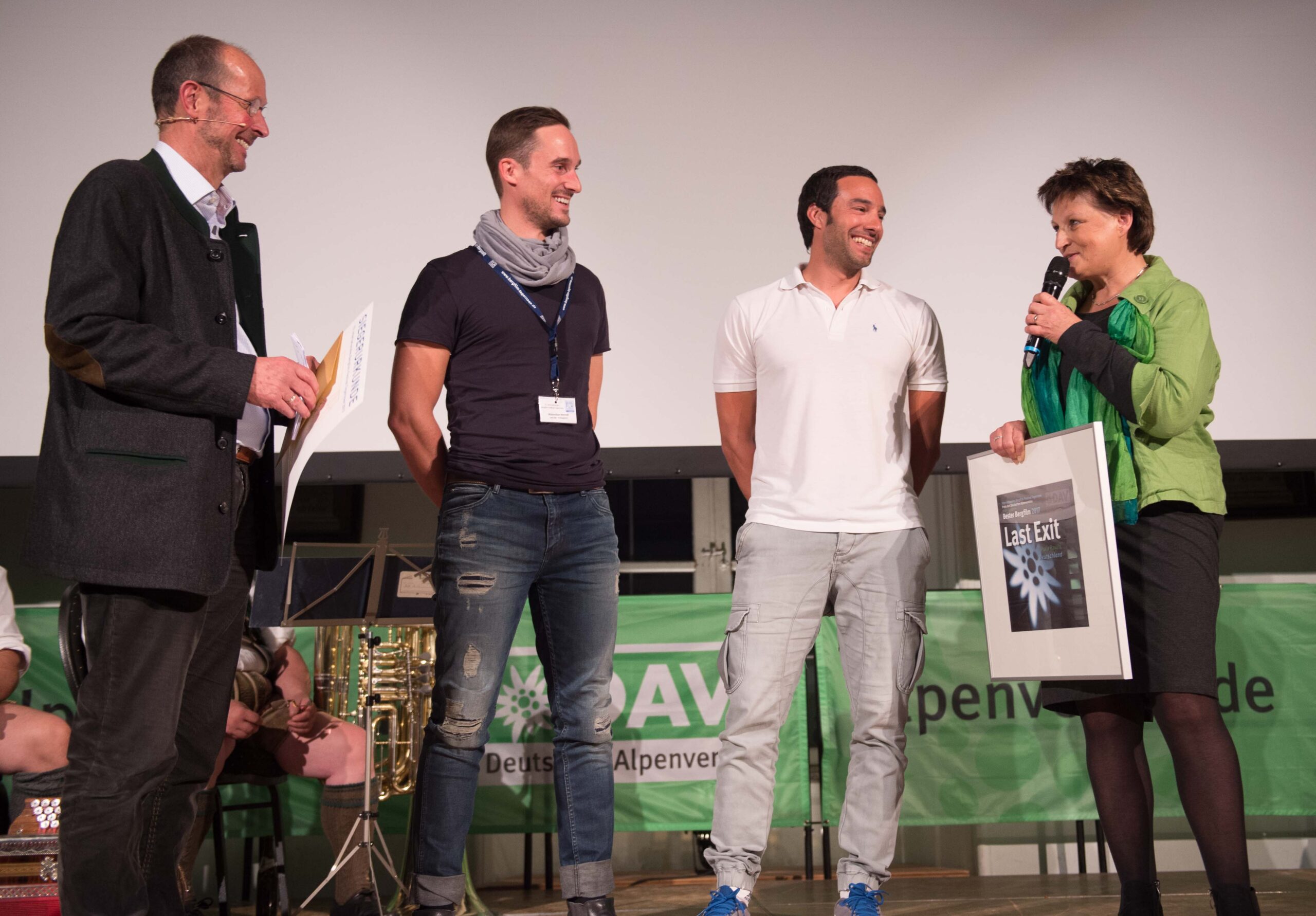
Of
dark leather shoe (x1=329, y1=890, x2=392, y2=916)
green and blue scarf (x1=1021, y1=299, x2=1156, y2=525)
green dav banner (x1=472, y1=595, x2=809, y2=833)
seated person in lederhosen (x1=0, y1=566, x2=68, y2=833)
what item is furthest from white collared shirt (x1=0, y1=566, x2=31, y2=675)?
green and blue scarf (x1=1021, y1=299, x2=1156, y2=525)

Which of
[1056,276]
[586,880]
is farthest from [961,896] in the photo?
[1056,276]

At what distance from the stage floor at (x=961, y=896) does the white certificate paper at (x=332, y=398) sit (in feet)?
5.57

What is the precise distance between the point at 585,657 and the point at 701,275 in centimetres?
182

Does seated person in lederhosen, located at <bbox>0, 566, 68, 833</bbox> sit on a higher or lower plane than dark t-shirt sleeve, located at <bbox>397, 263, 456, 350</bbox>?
lower

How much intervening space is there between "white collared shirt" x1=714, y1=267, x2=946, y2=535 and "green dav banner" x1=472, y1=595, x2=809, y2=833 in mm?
1331

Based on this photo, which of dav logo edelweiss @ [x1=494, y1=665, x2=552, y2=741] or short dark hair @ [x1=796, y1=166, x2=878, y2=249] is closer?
short dark hair @ [x1=796, y1=166, x2=878, y2=249]

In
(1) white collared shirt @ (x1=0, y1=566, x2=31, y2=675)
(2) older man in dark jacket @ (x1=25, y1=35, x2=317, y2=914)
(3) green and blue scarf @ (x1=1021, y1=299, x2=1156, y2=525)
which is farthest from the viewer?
(1) white collared shirt @ (x1=0, y1=566, x2=31, y2=675)

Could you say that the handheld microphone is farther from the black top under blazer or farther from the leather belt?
the black top under blazer

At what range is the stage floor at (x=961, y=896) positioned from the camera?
290 cm

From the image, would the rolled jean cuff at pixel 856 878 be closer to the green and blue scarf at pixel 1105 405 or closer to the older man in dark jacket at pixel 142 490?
the green and blue scarf at pixel 1105 405

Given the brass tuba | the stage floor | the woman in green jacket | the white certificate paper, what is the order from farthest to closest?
the brass tuba → the stage floor → the woman in green jacket → the white certificate paper

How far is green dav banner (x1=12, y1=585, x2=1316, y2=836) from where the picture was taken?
3615 millimetres

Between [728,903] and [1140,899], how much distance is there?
81cm

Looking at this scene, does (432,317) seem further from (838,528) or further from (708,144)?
(708,144)
